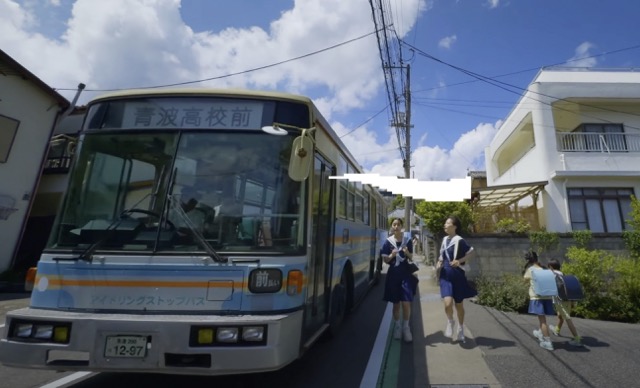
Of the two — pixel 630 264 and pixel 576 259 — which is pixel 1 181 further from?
pixel 630 264

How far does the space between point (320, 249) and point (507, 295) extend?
5468 millimetres

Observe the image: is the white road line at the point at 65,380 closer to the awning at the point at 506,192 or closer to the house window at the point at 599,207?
the awning at the point at 506,192

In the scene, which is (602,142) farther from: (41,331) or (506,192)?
(41,331)

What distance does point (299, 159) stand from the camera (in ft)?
10.7

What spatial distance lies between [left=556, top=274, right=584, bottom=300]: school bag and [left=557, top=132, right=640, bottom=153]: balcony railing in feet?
31.8

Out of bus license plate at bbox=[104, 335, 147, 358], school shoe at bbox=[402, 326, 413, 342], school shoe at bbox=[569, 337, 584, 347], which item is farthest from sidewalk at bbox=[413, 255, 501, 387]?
bus license plate at bbox=[104, 335, 147, 358]

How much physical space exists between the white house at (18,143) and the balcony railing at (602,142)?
20.4m

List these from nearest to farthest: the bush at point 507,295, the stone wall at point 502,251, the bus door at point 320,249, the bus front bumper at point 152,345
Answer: the bus front bumper at point 152,345
the bus door at point 320,249
the bush at point 507,295
the stone wall at point 502,251

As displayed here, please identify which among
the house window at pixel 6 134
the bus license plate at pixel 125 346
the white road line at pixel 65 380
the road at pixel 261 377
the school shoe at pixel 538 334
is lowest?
the white road line at pixel 65 380

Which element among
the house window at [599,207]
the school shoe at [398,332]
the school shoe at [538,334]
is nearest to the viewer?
the school shoe at [538,334]

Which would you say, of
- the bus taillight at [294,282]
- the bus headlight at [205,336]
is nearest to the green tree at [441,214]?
the bus taillight at [294,282]

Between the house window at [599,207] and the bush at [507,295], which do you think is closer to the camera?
the bush at [507,295]

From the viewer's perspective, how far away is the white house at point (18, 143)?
1242 centimetres

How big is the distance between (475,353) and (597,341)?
7.41 ft
